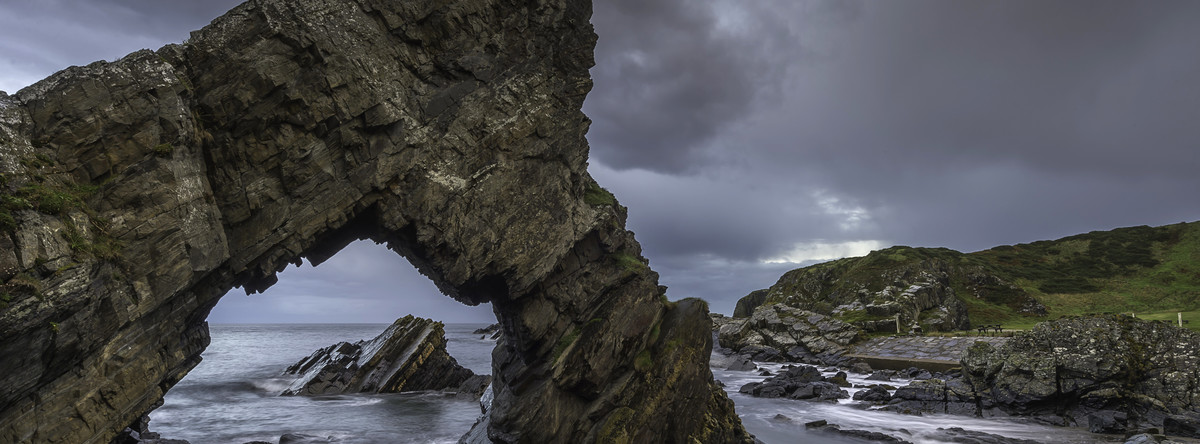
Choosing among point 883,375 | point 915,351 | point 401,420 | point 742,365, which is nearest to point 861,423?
point 883,375

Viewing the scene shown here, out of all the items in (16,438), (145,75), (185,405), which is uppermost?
(145,75)

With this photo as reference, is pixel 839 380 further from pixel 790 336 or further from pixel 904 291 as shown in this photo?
pixel 904 291

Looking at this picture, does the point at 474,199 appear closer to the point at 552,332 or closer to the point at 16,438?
the point at 552,332

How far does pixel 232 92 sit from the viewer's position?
676 inches

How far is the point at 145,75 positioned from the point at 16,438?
1019cm

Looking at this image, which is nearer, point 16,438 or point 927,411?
point 16,438

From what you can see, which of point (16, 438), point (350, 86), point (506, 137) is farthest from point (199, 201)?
point (506, 137)

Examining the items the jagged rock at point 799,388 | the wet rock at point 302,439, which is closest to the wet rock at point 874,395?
the jagged rock at point 799,388

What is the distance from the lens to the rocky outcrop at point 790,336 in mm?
66438

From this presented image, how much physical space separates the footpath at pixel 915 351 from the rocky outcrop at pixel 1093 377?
13.5 meters

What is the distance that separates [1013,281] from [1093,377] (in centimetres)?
7722

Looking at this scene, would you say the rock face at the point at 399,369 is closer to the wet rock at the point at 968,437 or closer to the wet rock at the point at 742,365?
the wet rock at the point at 742,365

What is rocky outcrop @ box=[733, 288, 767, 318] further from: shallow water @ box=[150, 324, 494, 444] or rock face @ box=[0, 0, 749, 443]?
rock face @ box=[0, 0, 749, 443]

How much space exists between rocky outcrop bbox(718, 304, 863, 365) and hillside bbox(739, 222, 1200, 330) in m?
5.39
